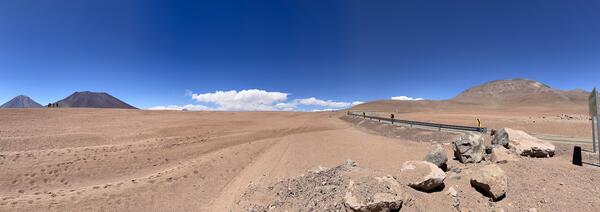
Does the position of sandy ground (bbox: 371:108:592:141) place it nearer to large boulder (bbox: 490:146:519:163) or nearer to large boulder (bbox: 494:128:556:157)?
large boulder (bbox: 494:128:556:157)

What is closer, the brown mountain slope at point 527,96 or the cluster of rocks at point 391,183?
the cluster of rocks at point 391,183

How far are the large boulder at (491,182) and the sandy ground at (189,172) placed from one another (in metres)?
0.19

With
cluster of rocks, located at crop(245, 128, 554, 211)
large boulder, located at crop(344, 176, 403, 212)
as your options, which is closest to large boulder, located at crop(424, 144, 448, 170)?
cluster of rocks, located at crop(245, 128, 554, 211)

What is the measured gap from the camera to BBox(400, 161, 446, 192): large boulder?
6.70 m

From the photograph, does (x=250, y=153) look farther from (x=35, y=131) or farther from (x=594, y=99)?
(x=35, y=131)

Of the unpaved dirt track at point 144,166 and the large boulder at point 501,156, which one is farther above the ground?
the large boulder at point 501,156

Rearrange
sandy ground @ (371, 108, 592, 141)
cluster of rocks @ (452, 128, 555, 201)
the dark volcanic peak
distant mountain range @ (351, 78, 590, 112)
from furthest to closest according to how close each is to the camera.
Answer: the dark volcanic peak → distant mountain range @ (351, 78, 590, 112) → sandy ground @ (371, 108, 592, 141) → cluster of rocks @ (452, 128, 555, 201)

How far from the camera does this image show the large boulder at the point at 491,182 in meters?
6.28

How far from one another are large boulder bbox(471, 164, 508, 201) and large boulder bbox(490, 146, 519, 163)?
2.03 meters

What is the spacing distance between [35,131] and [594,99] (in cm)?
3349

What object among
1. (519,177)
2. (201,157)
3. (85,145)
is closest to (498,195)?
(519,177)

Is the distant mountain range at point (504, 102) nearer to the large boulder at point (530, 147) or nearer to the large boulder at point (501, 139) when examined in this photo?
the large boulder at point (501, 139)

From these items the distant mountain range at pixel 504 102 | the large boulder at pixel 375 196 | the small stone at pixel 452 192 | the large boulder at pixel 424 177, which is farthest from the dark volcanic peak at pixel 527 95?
the large boulder at pixel 375 196

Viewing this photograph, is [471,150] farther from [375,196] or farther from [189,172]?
[189,172]
